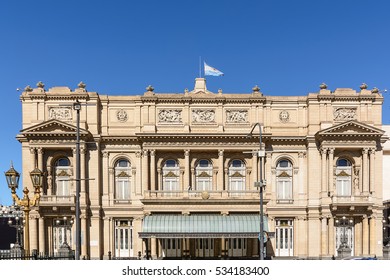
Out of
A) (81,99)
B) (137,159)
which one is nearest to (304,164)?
(137,159)

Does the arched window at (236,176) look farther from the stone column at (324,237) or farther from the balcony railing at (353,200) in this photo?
the balcony railing at (353,200)

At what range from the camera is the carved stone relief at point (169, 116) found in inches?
1564

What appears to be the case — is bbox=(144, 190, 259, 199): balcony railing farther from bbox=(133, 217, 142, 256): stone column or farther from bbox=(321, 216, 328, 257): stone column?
bbox=(321, 216, 328, 257): stone column

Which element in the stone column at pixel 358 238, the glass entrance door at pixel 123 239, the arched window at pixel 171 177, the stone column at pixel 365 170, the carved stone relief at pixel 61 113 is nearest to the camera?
the stone column at pixel 365 170

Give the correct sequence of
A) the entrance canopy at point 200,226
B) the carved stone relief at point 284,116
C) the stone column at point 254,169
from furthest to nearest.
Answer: the carved stone relief at point 284,116 → the stone column at point 254,169 → the entrance canopy at point 200,226

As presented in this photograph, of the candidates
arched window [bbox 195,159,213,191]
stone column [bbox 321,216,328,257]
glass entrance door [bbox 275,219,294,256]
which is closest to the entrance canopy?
glass entrance door [bbox 275,219,294,256]

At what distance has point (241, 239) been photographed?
38625mm

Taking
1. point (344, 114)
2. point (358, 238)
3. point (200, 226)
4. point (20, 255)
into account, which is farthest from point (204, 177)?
point (20, 255)

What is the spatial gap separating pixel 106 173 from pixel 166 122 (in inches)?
336

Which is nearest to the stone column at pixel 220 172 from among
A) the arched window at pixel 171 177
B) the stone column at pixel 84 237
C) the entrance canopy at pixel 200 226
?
the entrance canopy at pixel 200 226

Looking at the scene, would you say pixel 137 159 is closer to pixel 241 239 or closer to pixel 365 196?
pixel 241 239

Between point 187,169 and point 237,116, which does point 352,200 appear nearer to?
point 237,116

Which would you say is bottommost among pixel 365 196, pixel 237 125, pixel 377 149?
pixel 365 196

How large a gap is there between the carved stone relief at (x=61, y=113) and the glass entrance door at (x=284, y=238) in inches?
999
